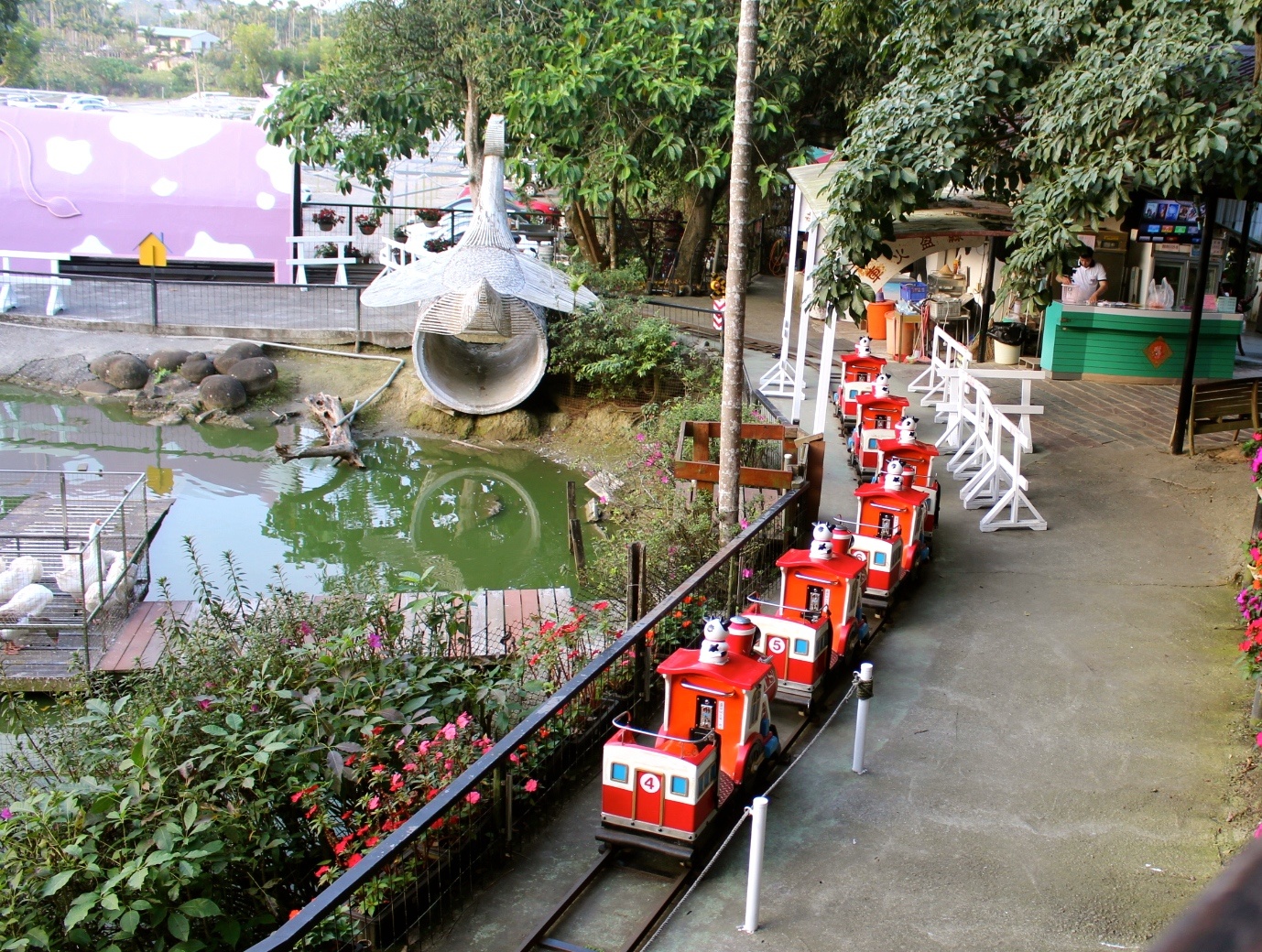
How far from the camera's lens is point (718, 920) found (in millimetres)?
6152

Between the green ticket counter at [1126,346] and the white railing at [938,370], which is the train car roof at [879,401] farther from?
the green ticket counter at [1126,346]

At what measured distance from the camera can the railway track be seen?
5938mm

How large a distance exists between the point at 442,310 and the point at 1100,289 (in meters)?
10.1

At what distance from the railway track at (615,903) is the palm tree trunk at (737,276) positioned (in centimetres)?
423

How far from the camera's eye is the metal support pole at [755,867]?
588cm

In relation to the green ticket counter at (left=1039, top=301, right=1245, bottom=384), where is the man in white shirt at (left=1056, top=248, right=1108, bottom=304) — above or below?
above

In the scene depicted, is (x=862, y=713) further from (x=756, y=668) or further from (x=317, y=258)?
(x=317, y=258)

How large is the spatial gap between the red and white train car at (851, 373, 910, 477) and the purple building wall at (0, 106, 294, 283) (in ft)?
61.0

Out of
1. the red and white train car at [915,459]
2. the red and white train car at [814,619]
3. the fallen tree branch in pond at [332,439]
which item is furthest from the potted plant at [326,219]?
the red and white train car at [814,619]

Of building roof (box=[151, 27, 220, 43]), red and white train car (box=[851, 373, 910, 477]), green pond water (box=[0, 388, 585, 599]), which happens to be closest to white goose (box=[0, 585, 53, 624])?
green pond water (box=[0, 388, 585, 599])

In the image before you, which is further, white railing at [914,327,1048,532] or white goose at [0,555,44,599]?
white railing at [914,327,1048,532]

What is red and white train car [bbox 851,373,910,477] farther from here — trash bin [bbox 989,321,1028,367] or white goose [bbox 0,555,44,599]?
white goose [bbox 0,555,44,599]

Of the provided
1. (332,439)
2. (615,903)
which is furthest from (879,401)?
(332,439)

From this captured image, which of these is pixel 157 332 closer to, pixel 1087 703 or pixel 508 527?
pixel 508 527
